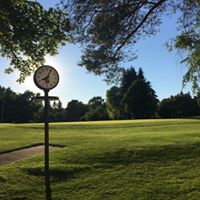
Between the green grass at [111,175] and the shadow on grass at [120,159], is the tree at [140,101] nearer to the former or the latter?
the shadow on grass at [120,159]

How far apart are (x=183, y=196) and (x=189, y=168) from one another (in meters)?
3.18

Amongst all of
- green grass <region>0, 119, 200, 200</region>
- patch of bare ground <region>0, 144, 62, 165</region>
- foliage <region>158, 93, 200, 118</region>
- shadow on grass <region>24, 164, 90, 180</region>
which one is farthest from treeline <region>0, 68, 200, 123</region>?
shadow on grass <region>24, 164, 90, 180</region>

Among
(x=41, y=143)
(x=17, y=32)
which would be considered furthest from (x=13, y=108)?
(x=17, y=32)

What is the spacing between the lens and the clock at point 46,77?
12102mm

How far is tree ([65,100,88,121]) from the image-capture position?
445 ft

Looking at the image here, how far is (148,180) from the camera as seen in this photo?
12680 millimetres

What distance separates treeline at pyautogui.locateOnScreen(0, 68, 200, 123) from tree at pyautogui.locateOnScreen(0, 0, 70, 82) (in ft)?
228

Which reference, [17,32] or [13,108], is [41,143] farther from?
[13,108]

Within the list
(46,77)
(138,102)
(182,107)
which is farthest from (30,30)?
(138,102)

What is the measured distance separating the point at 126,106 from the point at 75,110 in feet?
121

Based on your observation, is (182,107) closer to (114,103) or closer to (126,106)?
(126,106)

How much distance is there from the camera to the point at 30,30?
15789 millimetres

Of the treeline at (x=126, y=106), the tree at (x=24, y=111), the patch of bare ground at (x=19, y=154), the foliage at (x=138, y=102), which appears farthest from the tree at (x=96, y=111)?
the patch of bare ground at (x=19, y=154)

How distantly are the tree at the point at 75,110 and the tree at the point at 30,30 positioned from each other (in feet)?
380
